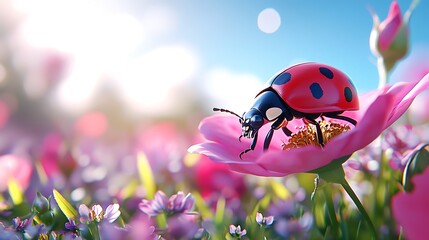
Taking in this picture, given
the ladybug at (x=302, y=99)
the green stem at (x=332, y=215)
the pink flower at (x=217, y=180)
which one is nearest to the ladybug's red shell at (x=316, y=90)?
the ladybug at (x=302, y=99)

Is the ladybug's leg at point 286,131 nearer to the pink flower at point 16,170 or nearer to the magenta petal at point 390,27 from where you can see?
the magenta petal at point 390,27

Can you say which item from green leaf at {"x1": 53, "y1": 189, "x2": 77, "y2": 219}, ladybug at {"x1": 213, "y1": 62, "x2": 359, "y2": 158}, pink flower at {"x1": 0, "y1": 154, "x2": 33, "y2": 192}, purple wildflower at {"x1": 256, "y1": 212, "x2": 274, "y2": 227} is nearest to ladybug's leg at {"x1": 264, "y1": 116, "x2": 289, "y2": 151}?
ladybug at {"x1": 213, "y1": 62, "x2": 359, "y2": 158}

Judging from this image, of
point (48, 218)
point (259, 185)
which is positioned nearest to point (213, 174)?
point (259, 185)

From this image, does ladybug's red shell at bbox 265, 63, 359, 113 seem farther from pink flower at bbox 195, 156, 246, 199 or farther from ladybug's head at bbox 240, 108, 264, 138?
pink flower at bbox 195, 156, 246, 199

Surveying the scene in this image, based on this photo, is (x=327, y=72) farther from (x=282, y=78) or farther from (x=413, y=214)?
(x=413, y=214)

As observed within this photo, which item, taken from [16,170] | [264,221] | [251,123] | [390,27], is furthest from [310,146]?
[16,170]

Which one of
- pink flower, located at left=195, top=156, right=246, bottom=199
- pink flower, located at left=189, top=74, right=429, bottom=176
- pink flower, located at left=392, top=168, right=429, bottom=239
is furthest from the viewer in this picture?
pink flower, located at left=195, top=156, right=246, bottom=199

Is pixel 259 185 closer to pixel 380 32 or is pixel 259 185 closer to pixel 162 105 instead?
pixel 380 32
